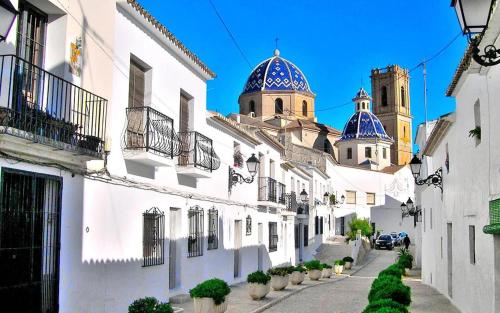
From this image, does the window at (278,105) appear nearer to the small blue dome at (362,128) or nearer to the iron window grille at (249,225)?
the small blue dome at (362,128)

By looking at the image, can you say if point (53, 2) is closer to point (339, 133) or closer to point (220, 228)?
point (220, 228)

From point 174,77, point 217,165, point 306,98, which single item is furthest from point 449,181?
point 306,98

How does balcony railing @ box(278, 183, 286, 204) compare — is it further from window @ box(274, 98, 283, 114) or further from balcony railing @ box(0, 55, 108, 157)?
window @ box(274, 98, 283, 114)

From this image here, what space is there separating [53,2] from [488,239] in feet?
25.2

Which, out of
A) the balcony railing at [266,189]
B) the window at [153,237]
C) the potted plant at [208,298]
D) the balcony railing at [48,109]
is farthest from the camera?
the balcony railing at [266,189]

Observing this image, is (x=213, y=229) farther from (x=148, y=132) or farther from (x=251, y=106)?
(x=251, y=106)

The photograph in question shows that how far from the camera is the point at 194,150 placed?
13.5 metres

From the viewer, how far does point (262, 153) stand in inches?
889

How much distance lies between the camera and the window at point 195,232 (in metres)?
14.3

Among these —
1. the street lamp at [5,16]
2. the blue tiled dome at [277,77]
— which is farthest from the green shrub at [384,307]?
the blue tiled dome at [277,77]

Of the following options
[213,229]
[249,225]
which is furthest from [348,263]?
[213,229]

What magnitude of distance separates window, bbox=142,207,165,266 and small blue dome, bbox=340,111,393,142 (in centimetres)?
5113

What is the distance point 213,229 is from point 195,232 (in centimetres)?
163

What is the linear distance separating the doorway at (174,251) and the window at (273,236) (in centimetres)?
1079
